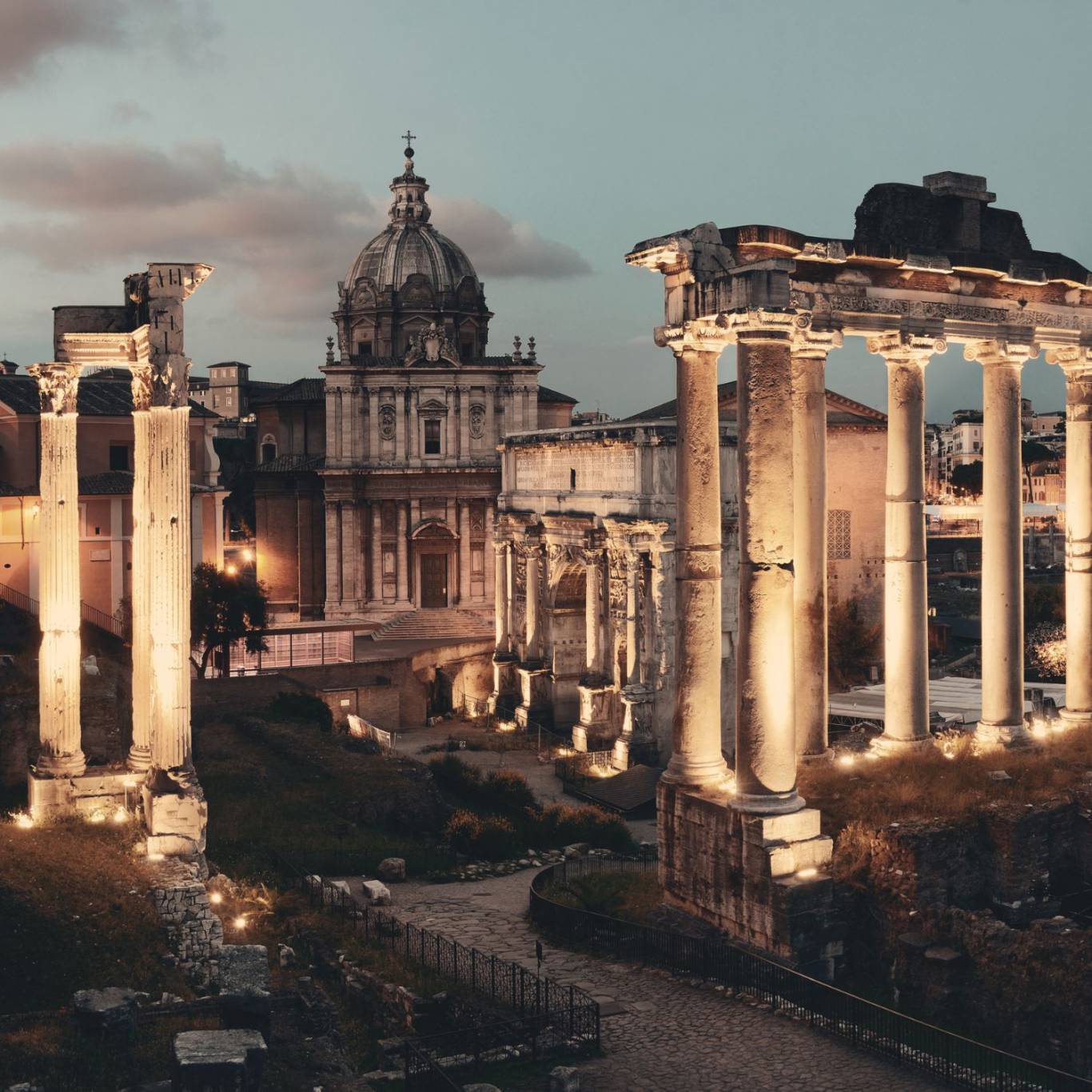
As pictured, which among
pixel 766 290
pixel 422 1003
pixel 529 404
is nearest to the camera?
pixel 422 1003

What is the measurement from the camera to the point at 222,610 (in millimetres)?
43469

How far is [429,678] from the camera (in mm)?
48719

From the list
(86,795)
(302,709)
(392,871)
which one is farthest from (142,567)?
(302,709)

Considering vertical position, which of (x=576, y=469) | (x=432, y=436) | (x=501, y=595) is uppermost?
(x=432, y=436)

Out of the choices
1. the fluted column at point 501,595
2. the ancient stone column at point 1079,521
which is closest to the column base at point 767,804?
the ancient stone column at point 1079,521

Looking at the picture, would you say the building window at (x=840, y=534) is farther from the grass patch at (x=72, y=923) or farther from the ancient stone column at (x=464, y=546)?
the grass patch at (x=72, y=923)

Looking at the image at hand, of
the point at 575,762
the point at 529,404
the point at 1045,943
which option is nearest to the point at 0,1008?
the point at 1045,943

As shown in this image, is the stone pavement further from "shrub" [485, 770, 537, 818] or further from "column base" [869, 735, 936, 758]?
"shrub" [485, 770, 537, 818]

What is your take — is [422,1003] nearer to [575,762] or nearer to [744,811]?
[744,811]

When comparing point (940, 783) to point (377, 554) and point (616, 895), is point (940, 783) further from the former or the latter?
point (377, 554)

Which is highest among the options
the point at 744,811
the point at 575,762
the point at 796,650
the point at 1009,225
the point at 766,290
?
the point at 1009,225

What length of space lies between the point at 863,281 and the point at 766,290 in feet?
10.0

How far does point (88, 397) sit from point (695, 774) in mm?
30215

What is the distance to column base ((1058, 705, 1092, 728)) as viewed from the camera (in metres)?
23.7
